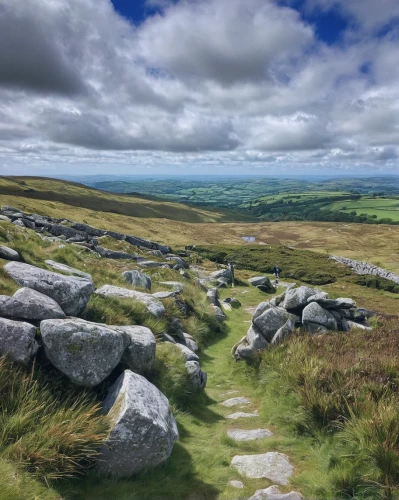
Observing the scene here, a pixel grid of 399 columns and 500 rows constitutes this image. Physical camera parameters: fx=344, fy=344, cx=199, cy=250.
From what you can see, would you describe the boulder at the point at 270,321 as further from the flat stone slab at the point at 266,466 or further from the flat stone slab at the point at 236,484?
the flat stone slab at the point at 236,484

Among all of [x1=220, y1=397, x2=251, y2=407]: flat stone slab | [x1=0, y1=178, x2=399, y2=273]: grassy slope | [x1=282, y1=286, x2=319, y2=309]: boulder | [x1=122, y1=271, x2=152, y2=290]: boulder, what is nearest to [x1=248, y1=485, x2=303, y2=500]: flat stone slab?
[x1=220, y1=397, x2=251, y2=407]: flat stone slab

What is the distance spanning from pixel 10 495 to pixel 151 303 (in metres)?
10.2

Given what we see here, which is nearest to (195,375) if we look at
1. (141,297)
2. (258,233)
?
(141,297)

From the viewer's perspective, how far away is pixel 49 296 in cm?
1003

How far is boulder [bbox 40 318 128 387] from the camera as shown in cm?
767

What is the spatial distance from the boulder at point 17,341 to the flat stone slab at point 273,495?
527 cm

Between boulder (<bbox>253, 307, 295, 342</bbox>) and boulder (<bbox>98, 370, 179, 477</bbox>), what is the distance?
7514mm

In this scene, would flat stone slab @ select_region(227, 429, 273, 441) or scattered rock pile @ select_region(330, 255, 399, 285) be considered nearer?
flat stone slab @ select_region(227, 429, 273, 441)

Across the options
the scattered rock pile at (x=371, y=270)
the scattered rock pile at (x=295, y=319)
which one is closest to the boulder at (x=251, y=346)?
the scattered rock pile at (x=295, y=319)

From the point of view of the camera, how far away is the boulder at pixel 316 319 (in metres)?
14.9

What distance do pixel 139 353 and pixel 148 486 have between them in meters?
3.37

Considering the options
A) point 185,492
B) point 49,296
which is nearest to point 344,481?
point 185,492

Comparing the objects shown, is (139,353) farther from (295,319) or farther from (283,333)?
(295,319)

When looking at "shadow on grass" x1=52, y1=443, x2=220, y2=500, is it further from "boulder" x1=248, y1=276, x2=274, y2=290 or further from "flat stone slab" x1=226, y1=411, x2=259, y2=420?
"boulder" x1=248, y1=276, x2=274, y2=290
